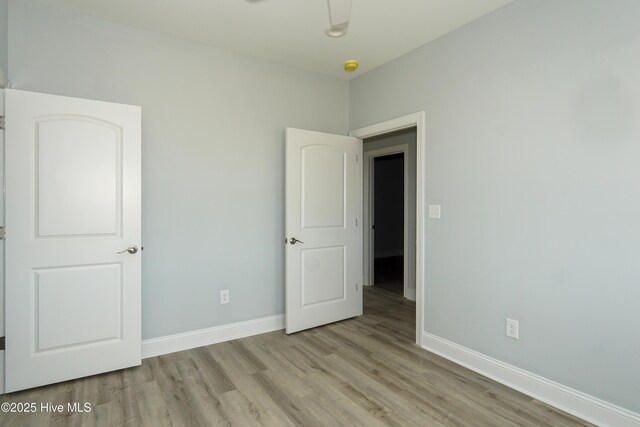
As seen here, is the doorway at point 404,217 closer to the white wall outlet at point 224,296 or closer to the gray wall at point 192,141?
the gray wall at point 192,141

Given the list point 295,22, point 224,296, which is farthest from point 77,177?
point 295,22

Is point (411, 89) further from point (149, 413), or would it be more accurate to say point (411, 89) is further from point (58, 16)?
point (149, 413)

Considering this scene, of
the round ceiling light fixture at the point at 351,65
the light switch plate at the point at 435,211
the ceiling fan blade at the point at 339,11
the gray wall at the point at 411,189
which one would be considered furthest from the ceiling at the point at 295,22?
the gray wall at the point at 411,189

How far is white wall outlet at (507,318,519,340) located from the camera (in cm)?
236

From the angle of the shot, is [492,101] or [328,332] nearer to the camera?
[492,101]

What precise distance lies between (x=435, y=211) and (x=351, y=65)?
65.6 inches

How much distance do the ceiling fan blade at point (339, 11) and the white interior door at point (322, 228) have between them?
164cm

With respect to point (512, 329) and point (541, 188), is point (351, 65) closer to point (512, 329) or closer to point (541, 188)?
point (541, 188)

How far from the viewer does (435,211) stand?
2.92 metres

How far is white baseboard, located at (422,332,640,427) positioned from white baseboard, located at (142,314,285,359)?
5.19 ft

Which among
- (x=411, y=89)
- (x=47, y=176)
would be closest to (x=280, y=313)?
(x=47, y=176)

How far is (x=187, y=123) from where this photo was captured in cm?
298

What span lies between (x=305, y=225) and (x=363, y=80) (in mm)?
1762

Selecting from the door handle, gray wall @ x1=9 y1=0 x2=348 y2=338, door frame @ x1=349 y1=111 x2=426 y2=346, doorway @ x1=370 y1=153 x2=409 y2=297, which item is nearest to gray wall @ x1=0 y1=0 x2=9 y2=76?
gray wall @ x1=9 y1=0 x2=348 y2=338
